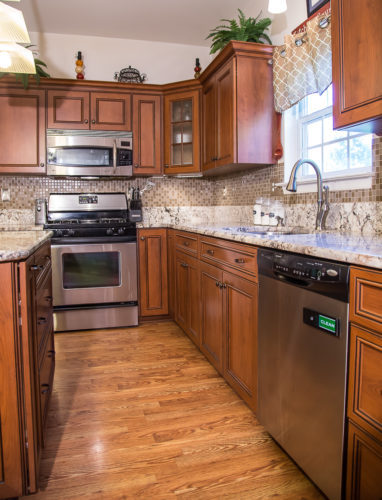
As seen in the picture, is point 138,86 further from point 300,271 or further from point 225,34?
point 300,271

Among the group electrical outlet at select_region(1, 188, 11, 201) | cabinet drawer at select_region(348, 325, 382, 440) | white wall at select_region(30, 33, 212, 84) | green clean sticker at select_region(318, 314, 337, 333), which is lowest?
cabinet drawer at select_region(348, 325, 382, 440)

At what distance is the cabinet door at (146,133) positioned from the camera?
3.66m

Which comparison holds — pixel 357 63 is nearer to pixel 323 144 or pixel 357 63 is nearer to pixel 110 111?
pixel 323 144

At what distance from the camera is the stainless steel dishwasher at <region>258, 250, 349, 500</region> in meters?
1.18

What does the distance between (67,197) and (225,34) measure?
1.93 m

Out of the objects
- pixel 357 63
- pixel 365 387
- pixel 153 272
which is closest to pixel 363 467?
pixel 365 387

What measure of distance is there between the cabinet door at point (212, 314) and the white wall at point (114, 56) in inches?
95.8

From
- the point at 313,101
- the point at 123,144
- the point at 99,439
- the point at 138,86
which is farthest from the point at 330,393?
the point at 138,86

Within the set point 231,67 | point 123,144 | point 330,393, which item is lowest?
point 330,393

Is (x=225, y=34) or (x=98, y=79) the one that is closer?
(x=225, y=34)

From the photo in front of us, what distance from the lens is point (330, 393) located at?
4.00ft

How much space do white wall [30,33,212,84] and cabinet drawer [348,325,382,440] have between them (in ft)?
11.9

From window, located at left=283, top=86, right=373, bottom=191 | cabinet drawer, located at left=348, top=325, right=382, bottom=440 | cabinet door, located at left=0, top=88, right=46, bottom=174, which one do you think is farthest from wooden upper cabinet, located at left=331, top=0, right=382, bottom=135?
cabinet door, located at left=0, top=88, right=46, bottom=174

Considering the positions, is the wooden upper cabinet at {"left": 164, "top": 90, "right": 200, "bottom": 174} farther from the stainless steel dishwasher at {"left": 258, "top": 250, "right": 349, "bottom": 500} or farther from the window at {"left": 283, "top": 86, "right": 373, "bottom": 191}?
the stainless steel dishwasher at {"left": 258, "top": 250, "right": 349, "bottom": 500}
